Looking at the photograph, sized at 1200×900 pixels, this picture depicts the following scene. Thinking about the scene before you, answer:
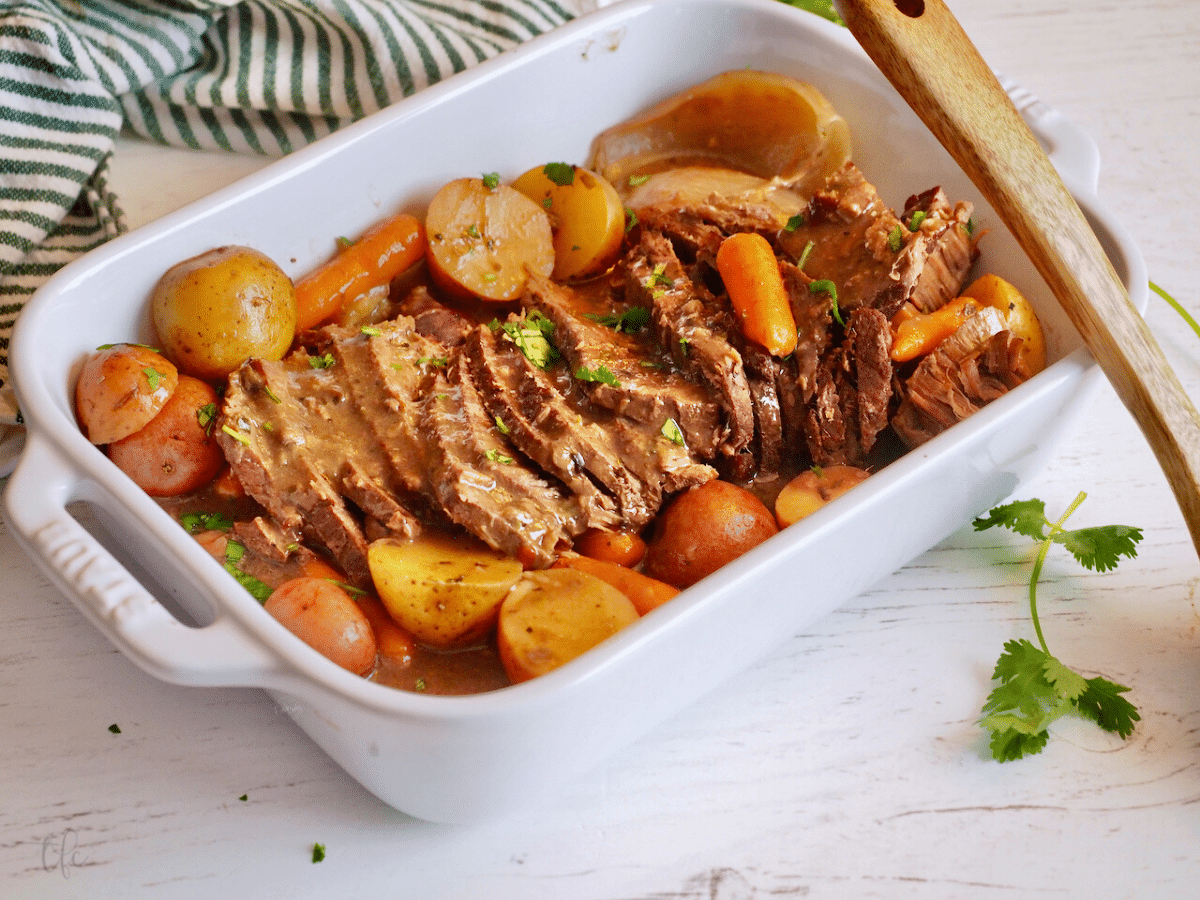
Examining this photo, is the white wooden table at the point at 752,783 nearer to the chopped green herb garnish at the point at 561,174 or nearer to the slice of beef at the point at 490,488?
the slice of beef at the point at 490,488

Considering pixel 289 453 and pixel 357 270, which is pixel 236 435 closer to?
pixel 289 453

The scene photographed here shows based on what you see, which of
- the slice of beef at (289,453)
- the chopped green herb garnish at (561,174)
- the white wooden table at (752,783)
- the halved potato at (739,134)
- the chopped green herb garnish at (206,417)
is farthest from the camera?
the halved potato at (739,134)

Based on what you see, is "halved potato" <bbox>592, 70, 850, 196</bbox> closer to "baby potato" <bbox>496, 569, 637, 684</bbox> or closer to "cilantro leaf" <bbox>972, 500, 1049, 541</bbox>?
"cilantro leaf" <bbox>972, 500, 1049, 541</bbox>

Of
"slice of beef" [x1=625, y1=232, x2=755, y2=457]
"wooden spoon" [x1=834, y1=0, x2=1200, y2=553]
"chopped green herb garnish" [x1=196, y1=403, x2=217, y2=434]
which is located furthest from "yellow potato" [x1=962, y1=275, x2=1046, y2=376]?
"chopped green herb garnish" [x1=196, y1=403, x2=217, y2=434]

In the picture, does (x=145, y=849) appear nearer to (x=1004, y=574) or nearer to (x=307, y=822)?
(x=307, y=822)

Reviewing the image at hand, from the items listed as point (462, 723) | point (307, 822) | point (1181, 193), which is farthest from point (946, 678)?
point (1181, 193)

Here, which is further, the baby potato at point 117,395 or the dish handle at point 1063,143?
the dish handle at point 1063,143

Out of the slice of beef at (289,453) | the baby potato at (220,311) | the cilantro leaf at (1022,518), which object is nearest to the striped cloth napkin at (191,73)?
the baby potato at (220,311)
